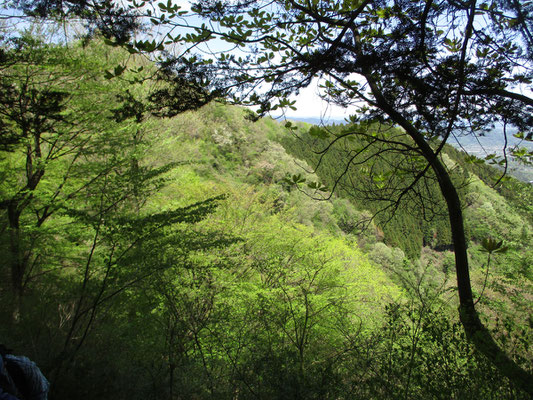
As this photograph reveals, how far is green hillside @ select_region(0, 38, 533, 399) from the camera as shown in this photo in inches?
110

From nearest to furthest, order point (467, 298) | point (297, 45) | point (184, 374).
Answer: point (467, 298) < point (297, 45) < point (184, 374)

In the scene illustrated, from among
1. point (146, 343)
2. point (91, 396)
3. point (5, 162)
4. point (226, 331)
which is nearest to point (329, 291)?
point (226, 331)

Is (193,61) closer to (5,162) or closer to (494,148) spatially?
(494,148)

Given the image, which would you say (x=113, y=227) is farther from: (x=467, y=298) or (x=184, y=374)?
(x=467, y=298)

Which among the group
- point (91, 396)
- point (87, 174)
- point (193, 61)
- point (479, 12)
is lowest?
point (91, 396)

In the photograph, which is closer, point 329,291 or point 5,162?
point 5,162

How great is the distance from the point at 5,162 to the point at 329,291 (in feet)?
24.8

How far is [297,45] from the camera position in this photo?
2.80m

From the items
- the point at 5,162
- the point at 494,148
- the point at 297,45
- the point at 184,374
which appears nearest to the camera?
the point at 494,148

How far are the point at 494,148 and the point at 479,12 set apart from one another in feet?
3.45

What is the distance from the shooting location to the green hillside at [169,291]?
278cm

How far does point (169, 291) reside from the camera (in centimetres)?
474

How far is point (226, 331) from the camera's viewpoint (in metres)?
5.04

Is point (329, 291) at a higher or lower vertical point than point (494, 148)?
lower
